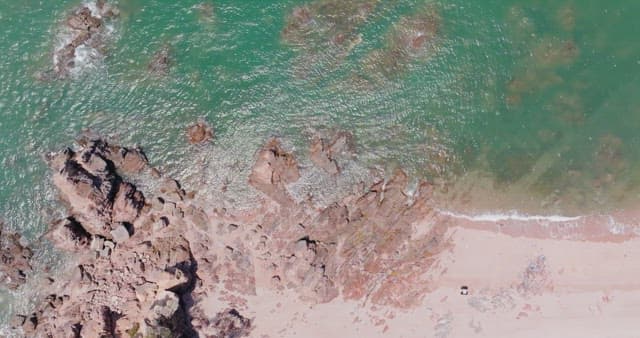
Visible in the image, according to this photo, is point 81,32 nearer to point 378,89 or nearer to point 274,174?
point 274,174

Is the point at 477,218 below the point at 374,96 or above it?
below

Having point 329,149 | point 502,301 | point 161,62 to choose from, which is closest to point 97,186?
point 161,62

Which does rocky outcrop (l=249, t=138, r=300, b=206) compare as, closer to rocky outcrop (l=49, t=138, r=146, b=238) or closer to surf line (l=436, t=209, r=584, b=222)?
rocky outcrop (l=49, t=138, r=146, b=238)

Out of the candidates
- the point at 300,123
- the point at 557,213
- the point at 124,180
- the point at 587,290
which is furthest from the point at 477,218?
the point at 124,180

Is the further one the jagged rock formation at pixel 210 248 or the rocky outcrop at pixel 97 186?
the rocky outcrop at pixel 97 186

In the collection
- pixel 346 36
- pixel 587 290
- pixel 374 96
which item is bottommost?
pixel 587 290

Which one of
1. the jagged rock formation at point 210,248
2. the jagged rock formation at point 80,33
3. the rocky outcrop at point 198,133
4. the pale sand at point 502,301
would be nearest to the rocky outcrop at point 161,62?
the jagged rock formation at point 80,33

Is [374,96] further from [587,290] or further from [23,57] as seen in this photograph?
[23,57]

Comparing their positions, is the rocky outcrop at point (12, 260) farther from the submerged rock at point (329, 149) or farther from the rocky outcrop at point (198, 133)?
the submerged rock at point (329, 149)
